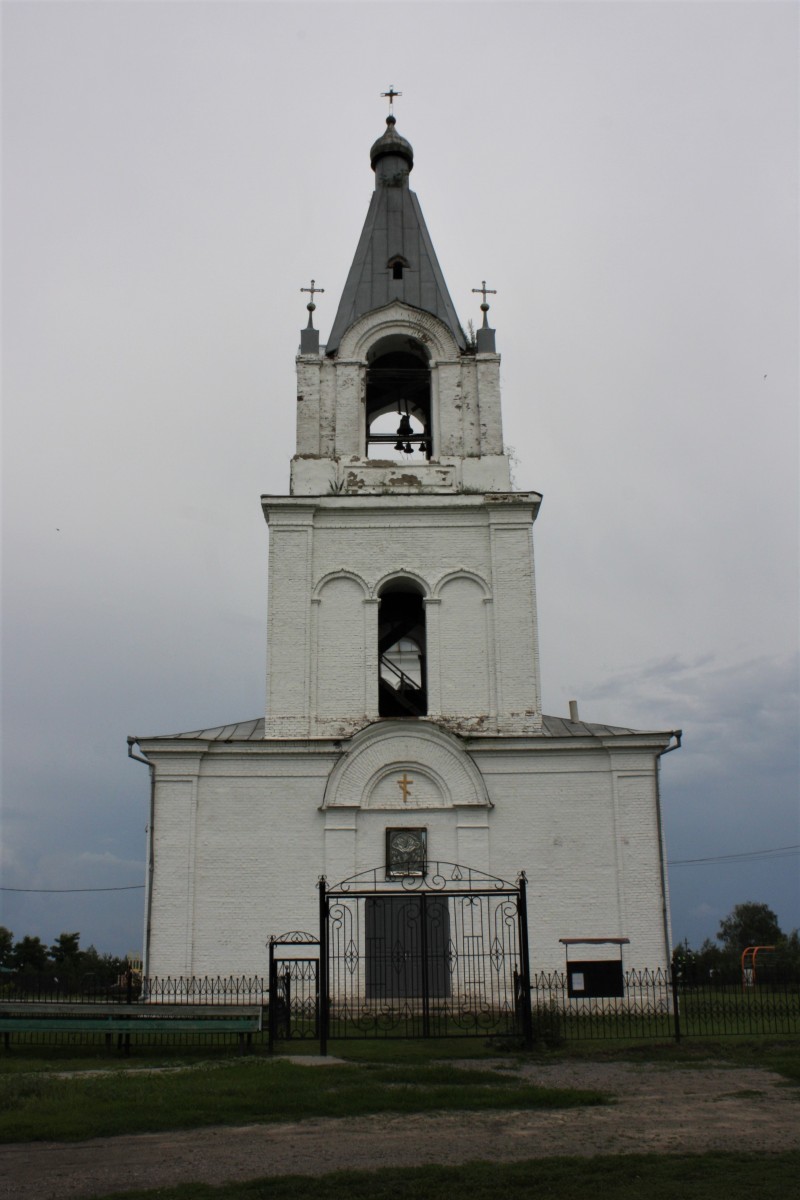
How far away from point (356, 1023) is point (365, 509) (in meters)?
9.92

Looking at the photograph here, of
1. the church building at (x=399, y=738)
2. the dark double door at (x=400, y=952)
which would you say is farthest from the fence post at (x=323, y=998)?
the church building at (x=399, y=738)

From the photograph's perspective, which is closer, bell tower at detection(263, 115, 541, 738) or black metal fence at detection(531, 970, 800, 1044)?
black metal fence at detection(531, 970, 800, 1044)

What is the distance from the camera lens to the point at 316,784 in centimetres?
1864

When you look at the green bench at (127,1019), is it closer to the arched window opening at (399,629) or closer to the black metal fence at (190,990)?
the black metal fence at (190,990)

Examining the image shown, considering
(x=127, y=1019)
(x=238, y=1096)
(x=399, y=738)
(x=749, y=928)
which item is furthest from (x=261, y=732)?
(x=749, y=928)

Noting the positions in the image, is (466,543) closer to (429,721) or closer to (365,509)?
(365,509)

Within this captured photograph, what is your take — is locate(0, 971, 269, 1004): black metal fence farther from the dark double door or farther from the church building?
the dark double door

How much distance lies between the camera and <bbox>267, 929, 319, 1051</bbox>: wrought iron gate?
1309 cm

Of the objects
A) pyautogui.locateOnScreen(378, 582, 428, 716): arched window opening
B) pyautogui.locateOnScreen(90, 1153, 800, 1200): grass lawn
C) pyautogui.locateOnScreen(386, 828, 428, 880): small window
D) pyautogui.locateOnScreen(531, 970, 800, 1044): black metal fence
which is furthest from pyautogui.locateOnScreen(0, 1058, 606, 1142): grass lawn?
pyautogui.locateOnScreen(378, 582, 428, 716): arched window opening

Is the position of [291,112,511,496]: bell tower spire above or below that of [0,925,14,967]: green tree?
above

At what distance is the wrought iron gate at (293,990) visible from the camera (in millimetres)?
13094

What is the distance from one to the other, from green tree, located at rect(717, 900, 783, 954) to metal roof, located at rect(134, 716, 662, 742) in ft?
118

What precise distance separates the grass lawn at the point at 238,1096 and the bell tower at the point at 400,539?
9.05m

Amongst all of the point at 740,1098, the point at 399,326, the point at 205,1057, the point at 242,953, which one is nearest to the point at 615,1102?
the point at 740,1098
